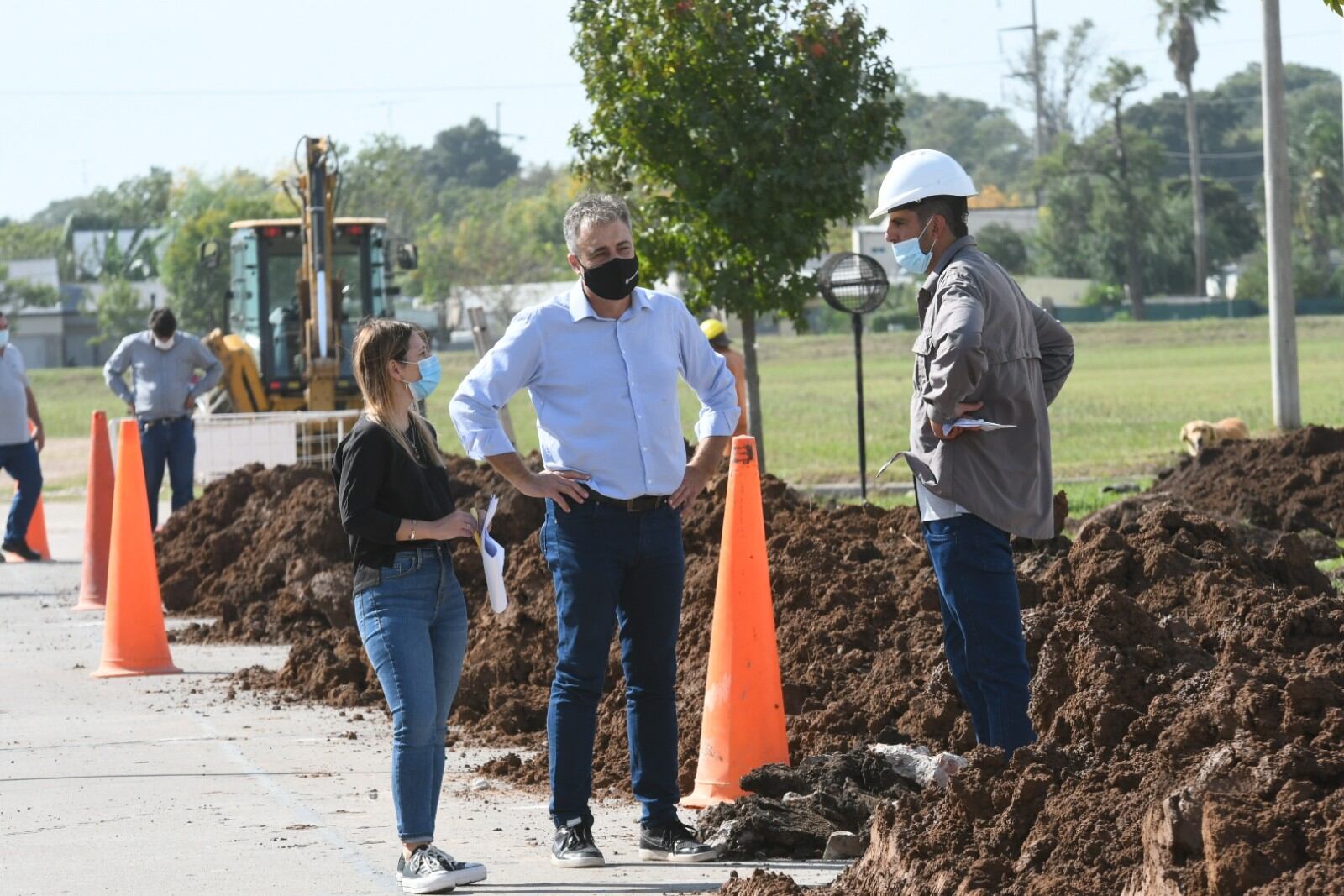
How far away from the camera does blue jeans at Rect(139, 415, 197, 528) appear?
1585cm

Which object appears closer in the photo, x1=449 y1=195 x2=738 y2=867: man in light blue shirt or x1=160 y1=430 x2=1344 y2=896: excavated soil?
x1=160 y1=430 x2=1344 y2=896: excavated soil

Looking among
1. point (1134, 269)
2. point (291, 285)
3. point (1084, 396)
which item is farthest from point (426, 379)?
point (1134, 269)

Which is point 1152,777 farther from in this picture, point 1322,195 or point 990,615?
point 1322,195

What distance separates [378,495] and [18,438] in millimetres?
11485

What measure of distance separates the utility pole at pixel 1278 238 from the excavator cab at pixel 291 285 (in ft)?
31.9

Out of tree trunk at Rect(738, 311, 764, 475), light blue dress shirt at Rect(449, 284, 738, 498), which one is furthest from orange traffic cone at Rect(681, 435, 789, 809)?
tree trunk at Rect(738, 311, 764, 475)

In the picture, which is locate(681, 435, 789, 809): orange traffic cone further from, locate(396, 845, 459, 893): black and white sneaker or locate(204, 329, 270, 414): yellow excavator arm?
locate(204, 329, 270, 414): yellow excavator arm

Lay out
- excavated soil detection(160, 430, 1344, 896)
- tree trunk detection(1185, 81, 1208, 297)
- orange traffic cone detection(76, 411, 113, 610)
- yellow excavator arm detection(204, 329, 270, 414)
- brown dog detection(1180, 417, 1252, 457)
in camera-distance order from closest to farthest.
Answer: excavated soil detection(160, 430, 1344, 896) → orange traffic cone detection(76, 411, 113, 610) → brown dog detection(1180, 417, 1252, 457) → yellow excavator arm detection(204, 329, 270, 414) → tree trunk detection(1185, 81, 1208, 297)

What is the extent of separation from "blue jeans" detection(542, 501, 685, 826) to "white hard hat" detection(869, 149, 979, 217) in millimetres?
1210

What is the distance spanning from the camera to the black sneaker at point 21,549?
1705 centimetres

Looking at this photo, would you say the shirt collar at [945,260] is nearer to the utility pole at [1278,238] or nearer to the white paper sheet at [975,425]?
the white paper sheet at [975,425]

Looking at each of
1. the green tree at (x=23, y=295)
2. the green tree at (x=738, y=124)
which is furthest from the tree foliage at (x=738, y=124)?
the green tree at (x=23, y=295)

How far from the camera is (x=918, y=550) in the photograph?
9719 mm

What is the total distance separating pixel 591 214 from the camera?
240 inches
